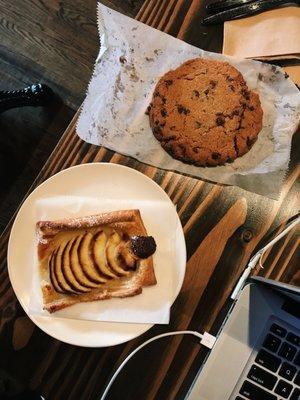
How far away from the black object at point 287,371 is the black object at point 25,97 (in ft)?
3.60

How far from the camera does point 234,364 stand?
40.6 inches

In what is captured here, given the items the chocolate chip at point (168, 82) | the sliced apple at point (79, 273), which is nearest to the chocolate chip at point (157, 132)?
the chocolate chip at point (168, 82)

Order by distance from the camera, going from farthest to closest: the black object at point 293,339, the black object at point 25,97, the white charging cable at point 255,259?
1. the black object at point 25,97
2. the white charging cable at point 255,259
3. the black object at point 293,339

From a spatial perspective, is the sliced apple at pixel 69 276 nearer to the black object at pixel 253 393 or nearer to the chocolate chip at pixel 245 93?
the black object at pixel 253 393

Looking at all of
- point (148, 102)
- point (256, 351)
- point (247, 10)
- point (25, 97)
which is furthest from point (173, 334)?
point (25, 97)

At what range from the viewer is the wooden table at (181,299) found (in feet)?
3.69

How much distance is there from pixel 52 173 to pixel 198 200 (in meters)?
0.35

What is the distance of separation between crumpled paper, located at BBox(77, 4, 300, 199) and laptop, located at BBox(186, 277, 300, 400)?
26 centimetres

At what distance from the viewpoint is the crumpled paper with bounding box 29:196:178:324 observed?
1.06 m

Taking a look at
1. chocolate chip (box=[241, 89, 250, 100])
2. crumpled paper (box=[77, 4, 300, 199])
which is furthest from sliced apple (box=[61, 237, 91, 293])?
chocolate chip (box=[241, 89, 250, 100])

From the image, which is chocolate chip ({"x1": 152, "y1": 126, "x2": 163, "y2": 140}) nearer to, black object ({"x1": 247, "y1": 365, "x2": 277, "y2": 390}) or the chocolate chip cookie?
the chocolate chip cookie

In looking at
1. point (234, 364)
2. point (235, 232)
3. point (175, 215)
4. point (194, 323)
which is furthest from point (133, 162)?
point (234, 364)

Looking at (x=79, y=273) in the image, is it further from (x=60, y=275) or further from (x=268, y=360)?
(x=268, y=360)

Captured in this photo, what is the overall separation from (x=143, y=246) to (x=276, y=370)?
38 cm
